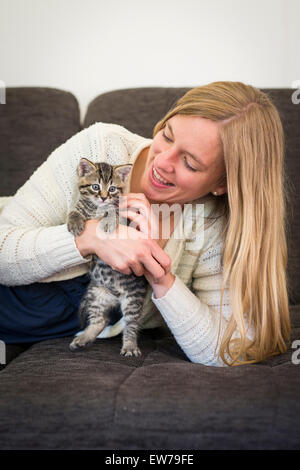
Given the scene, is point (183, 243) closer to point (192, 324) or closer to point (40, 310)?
point (192, 324)

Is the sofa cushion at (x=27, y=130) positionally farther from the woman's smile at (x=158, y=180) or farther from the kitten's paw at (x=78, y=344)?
the kitten's paw at (x=78, y=344)

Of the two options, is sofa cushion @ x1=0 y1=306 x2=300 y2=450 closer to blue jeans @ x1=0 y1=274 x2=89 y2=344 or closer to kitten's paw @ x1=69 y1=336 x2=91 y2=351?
kitten's paw @ x1=69 y1=336 x2=91 y2=351

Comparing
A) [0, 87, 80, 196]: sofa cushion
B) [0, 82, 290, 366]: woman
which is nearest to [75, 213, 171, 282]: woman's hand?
[0, 82, 290, 366]: woman

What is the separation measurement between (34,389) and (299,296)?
3.97 ft

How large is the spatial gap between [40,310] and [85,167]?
18.9 inches

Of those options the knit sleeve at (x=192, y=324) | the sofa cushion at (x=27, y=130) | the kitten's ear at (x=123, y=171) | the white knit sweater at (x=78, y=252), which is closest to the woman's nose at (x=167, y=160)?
the kitten's ear at (x=123, y=171)

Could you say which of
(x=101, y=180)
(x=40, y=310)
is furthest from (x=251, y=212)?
(x=40, y=310)

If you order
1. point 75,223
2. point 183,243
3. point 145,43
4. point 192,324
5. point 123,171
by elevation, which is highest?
point 145,43

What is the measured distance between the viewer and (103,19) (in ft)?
7.02

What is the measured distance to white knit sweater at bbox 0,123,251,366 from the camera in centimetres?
124

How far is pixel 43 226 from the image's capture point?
54.4 inches

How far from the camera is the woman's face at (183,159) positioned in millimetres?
1227
